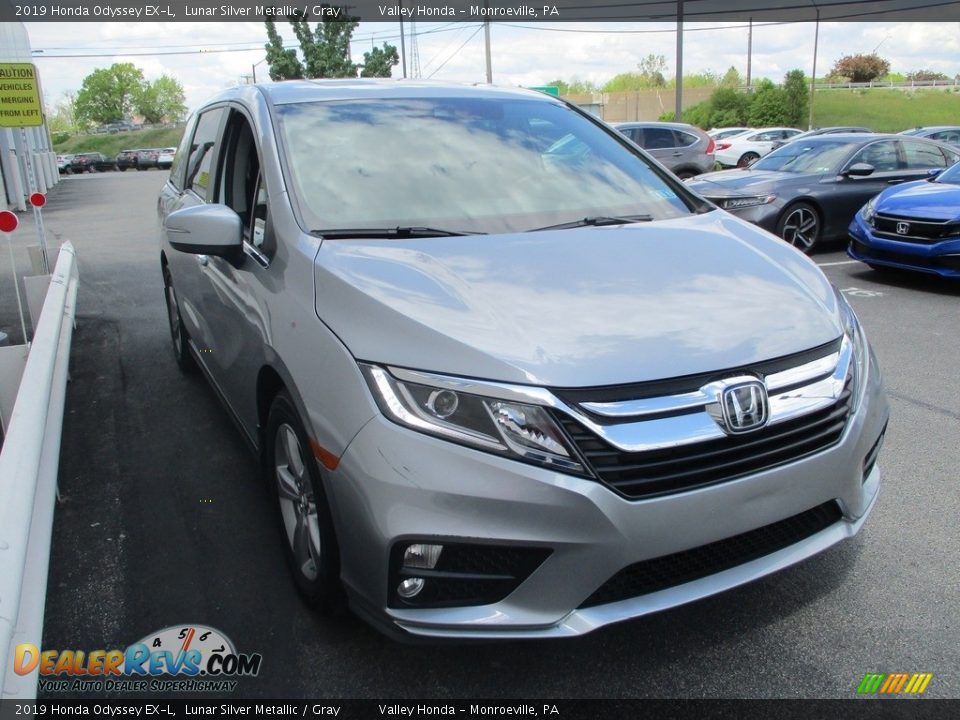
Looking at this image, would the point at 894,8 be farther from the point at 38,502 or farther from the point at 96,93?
the point at 96,93

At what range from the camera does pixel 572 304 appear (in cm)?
→ 238

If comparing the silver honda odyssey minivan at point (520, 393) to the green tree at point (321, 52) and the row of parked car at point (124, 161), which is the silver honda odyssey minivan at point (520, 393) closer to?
the green tree at point (321, 52)

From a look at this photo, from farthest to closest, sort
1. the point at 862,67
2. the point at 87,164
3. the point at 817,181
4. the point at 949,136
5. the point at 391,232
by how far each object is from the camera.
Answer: the point at 862,67, the point at 87,164, the point at 949,136, the point at 817,181, the point at 391,232

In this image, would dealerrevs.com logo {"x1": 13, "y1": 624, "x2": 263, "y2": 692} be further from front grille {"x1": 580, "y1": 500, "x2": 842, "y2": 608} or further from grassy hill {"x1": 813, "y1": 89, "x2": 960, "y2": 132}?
grassy hill {"x1": 813, "y1": 89, "x2": 960, "y2": 132}

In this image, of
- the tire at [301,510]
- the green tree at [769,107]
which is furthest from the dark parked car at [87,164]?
the tire at [301,510]

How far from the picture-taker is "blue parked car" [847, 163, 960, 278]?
7473mm

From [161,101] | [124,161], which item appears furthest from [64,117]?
[124,161]

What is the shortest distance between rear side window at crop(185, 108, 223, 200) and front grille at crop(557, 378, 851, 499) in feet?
9.52

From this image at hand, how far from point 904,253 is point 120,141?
306 ft

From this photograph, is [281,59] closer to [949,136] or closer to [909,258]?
[949,136]

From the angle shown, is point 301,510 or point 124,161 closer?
point 301,510

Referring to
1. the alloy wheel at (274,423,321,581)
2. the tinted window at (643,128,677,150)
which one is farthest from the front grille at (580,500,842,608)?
the tinted window at (643,128,677,150)

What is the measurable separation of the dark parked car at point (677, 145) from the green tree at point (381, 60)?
3280cm

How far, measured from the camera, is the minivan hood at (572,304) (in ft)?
7.08
